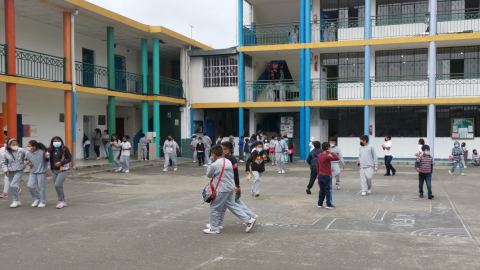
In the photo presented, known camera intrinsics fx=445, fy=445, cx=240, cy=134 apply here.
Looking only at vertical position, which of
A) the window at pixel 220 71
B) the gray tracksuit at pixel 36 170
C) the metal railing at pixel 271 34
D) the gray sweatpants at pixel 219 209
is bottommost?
the gray sweatpants at pixel 219 209

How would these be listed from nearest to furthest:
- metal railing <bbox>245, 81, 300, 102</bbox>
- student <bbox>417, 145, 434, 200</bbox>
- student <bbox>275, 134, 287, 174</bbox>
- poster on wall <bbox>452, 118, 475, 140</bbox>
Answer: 1. student <bbox>417, 145, 434, 200</bbox>
2. student <bbox>275, 134, 287, 174</bbox>
3. poster on wall <bbox>452, 118, 475, 140</bbox>
4. metal railing <bbox>245, 81, 300, 102</bbox>

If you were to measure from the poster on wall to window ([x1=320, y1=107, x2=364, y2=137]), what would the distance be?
4.67 meters

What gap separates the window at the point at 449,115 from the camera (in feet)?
74.9

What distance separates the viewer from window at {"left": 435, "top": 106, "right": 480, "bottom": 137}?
22.8 m

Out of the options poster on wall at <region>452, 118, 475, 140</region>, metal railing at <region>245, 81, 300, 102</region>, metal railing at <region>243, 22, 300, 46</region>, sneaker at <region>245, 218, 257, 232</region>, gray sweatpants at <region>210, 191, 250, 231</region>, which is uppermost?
metal railing at <region>243, 22, 300, 46</region>

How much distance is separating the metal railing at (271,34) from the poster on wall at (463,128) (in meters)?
9.48

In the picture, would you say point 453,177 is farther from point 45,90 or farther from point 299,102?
point 45,90

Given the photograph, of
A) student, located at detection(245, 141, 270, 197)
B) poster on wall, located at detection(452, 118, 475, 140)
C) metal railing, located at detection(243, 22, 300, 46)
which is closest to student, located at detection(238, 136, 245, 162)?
metal railing, located at detection(243, 22, 300, 46)

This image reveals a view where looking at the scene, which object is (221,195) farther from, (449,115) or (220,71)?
(449,115)

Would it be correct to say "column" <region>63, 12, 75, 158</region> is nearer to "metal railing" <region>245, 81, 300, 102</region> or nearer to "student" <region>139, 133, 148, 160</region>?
"student" <region>139, 133, 148, 160</region>

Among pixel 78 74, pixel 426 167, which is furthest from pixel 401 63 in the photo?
pixel 78 74

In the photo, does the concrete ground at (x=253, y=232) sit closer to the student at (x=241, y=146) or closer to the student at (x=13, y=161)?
the student at (x=13, y=161)

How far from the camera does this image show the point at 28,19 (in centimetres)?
1872

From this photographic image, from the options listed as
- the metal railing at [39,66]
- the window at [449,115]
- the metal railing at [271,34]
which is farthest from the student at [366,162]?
the metal railing at [271,34]
